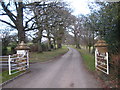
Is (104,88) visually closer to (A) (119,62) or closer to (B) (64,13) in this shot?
(A) (119,62)

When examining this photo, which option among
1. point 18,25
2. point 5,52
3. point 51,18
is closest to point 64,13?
point 51,18

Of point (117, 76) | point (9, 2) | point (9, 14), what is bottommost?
point (117, 76)

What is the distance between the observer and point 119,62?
510 cm

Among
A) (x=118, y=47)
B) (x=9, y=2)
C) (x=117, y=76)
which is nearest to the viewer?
(x=117, y=76)

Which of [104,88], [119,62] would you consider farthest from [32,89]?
[119,62]

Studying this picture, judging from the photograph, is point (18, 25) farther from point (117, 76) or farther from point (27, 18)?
point (117, 76)

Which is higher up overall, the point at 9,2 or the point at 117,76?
the point at 9,2

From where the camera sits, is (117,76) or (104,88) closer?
(104,88)

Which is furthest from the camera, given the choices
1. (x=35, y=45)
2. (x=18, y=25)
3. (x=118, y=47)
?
(x=35, y=45)

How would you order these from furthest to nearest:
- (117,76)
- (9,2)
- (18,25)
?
(18,25) < (9,2) < (117,76)

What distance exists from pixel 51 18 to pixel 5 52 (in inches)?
382

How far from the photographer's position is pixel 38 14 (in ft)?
51.5

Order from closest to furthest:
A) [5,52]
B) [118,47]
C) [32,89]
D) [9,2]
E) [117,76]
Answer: [32,89], [117,76], [118,47], [9,2], [5,52]

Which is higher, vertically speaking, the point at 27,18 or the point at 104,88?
the point at 27,18
